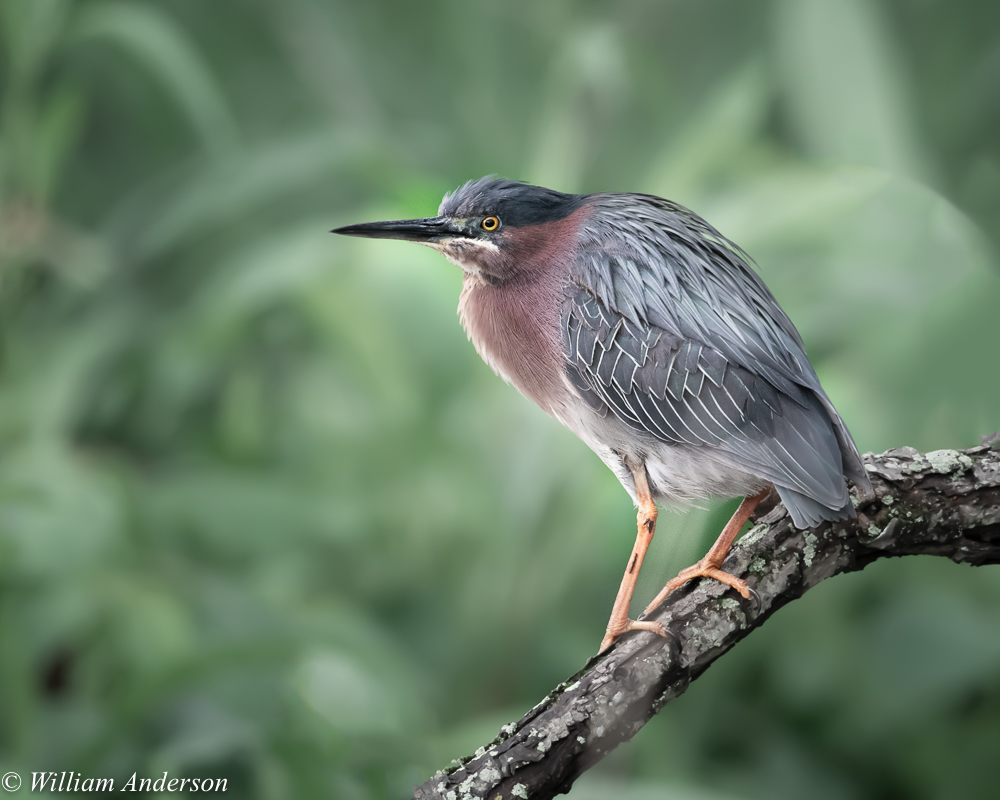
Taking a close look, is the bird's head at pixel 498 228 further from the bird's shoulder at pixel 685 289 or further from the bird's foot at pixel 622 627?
the bird's foot at pixel 622 627

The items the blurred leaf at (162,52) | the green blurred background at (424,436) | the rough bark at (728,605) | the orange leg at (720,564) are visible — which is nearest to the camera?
the rough bark at (728,605)

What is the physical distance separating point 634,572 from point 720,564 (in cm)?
10

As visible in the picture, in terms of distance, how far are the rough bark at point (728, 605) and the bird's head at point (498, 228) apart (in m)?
0.38

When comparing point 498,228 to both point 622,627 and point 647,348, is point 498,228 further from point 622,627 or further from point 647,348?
point 622,627

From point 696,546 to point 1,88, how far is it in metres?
2.44

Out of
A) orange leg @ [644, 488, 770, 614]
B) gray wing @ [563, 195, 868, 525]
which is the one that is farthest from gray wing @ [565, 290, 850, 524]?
orange leg @ [644, 488, 770, 614]

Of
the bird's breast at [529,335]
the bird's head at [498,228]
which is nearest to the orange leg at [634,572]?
the bird's breast at [529,335]

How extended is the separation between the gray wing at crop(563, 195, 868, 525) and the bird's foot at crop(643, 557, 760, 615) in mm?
107

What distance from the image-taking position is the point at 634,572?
0.96 meters

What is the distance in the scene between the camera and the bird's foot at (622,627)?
920mm

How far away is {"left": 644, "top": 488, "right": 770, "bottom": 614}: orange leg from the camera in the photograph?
0.95 metres

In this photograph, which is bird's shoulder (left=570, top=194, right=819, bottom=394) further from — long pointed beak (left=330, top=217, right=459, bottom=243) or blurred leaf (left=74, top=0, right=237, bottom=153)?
blurred leaf (left=74, top=0, right=237, bottom=153)

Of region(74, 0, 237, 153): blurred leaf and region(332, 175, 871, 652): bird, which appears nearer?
region(332, 175, 871, 652): bird

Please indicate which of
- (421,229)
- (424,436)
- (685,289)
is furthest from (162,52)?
(685,289)
